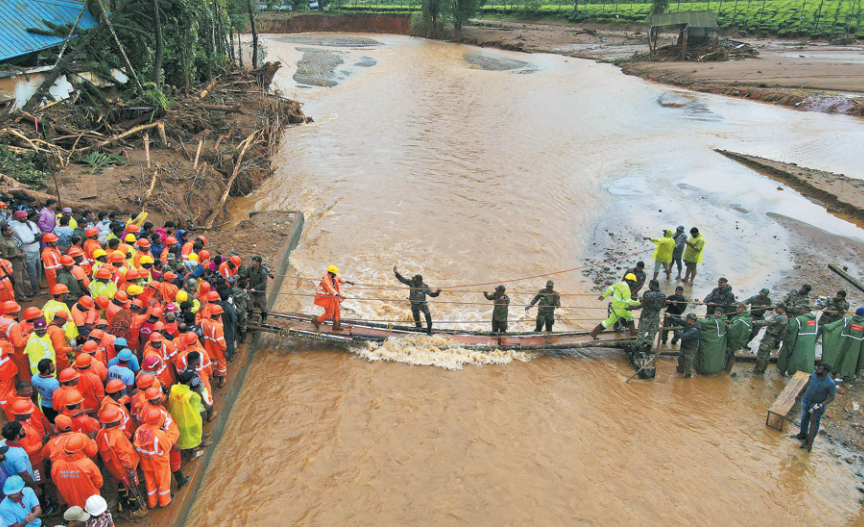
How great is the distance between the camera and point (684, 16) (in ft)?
127

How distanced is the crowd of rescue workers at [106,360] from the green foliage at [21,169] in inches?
112

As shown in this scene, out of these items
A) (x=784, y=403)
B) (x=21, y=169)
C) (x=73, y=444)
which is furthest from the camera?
(x=21, y=169)

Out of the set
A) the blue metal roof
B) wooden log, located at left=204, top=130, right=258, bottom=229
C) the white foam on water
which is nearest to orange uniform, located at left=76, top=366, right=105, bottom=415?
the white foam on water

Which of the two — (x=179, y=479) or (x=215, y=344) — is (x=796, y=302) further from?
(x=179, y=479)

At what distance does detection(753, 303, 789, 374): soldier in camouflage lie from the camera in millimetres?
9203

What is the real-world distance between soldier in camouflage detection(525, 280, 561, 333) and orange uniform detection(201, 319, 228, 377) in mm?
5357

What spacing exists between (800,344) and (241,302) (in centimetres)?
977

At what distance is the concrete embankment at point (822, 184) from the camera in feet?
53.2

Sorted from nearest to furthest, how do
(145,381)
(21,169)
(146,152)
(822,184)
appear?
(145,381) < (21,169) < (146,152) < (822,184)

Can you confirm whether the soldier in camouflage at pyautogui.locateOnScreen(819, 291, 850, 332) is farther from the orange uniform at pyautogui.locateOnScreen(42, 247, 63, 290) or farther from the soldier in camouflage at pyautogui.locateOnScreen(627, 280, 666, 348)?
the orange uniform at pyautogui.locateOnScreen(42, 247, 63, 290)

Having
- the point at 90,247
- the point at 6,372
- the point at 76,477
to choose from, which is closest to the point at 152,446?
the point at 76,477

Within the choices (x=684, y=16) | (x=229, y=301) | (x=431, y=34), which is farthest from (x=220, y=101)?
(x=431, y=34)

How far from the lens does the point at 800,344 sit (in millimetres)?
9102

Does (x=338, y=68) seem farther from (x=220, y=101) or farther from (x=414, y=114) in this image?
(x=220, y=101)
